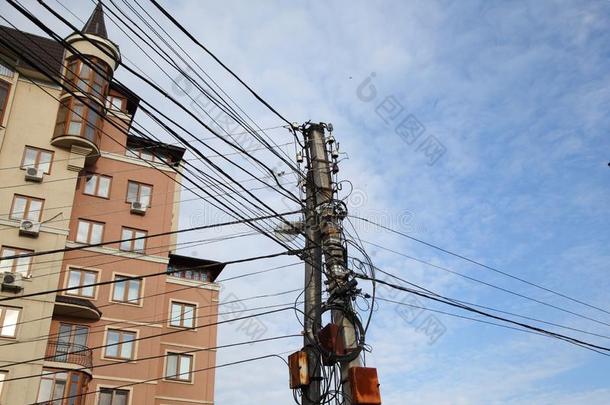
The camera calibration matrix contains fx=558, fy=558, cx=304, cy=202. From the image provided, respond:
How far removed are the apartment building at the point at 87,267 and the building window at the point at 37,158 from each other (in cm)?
5

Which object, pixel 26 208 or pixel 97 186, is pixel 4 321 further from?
pixel 97 186

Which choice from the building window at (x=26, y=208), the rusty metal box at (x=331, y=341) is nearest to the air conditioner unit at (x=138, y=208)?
the building window at (x=26, y=208)

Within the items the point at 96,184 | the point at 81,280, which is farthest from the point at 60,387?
the point at 96,184

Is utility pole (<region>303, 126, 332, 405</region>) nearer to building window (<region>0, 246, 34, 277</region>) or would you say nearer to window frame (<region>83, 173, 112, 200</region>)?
building window (<region>0, 246, 34, 277</region>)

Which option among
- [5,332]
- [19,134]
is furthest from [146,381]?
[19,134]

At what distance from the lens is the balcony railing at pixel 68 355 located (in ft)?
80.6

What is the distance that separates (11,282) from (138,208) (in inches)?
296

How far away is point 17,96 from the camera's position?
1130 inches

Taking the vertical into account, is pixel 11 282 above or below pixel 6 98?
below

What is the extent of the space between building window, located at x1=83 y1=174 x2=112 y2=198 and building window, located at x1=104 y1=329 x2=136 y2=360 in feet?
23.9

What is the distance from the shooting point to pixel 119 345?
26.8m

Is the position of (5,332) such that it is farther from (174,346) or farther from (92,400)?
(174,346)

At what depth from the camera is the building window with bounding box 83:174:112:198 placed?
29234 mm

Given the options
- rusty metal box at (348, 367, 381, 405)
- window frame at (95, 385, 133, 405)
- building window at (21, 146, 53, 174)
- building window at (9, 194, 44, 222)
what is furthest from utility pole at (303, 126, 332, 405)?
building window at (21, 146, 53, 174)
